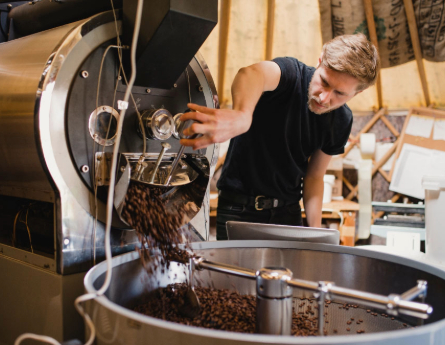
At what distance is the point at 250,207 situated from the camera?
1418 millimetres

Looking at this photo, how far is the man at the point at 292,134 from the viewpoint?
117cm

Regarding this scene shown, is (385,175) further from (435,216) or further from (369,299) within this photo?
(369,299)

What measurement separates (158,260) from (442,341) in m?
0.49

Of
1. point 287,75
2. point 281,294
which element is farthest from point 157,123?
point 287,75

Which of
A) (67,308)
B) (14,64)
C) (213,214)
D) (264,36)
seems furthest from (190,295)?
(264,36)

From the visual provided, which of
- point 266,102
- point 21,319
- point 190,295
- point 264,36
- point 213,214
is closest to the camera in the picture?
point 190,295

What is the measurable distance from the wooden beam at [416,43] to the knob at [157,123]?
254 cm

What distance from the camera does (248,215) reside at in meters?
1.42

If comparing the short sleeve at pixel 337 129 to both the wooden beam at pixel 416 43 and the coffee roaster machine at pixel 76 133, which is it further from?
the wooden beam at pixel 416 43

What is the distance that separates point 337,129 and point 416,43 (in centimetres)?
199

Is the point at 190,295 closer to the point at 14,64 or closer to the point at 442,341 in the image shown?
the point at 442,341

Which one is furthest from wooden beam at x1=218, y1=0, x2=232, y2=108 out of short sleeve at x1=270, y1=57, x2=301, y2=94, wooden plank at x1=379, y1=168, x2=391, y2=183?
short sleeve at x1=270, y1=57, x2=301, y2=94

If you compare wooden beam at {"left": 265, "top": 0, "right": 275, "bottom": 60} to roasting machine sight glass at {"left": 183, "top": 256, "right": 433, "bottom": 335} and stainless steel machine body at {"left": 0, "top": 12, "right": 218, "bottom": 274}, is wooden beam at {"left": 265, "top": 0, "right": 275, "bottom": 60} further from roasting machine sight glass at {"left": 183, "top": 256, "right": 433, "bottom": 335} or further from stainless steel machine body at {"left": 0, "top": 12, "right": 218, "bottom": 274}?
roasting machine sight glass at {"left": 183, "top": 256, "right": 433, "bottom": 335}

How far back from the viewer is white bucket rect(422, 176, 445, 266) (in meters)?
2.02
